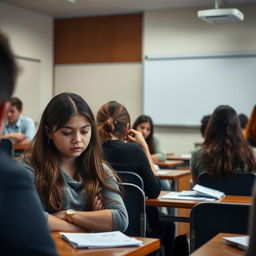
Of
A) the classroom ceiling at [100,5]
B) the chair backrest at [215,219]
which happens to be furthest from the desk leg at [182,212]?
the classroom ceiling at [100,5]

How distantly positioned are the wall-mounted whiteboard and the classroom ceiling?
81 centimetres

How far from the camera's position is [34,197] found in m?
0.93

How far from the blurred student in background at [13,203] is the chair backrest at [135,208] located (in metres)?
2.14

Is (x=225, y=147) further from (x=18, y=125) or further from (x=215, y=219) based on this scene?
(x=18, y=125)

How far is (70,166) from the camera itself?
250 cm

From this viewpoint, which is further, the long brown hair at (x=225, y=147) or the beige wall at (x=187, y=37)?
the beige wall at (x=187, y=37)

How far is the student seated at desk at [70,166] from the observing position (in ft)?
7.81

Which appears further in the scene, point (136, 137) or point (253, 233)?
point (136, 137)

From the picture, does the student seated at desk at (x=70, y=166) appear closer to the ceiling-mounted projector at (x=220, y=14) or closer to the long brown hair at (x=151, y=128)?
the long brown hair at (x=151, y=128)

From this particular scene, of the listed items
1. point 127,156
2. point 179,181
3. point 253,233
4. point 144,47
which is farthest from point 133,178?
point 144,47

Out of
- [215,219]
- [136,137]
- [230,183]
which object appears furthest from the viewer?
[136,137]

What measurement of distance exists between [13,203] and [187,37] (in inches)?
304

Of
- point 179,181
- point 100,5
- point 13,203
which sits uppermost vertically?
point 100,5

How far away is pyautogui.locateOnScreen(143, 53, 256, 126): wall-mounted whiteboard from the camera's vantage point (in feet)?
26.1
